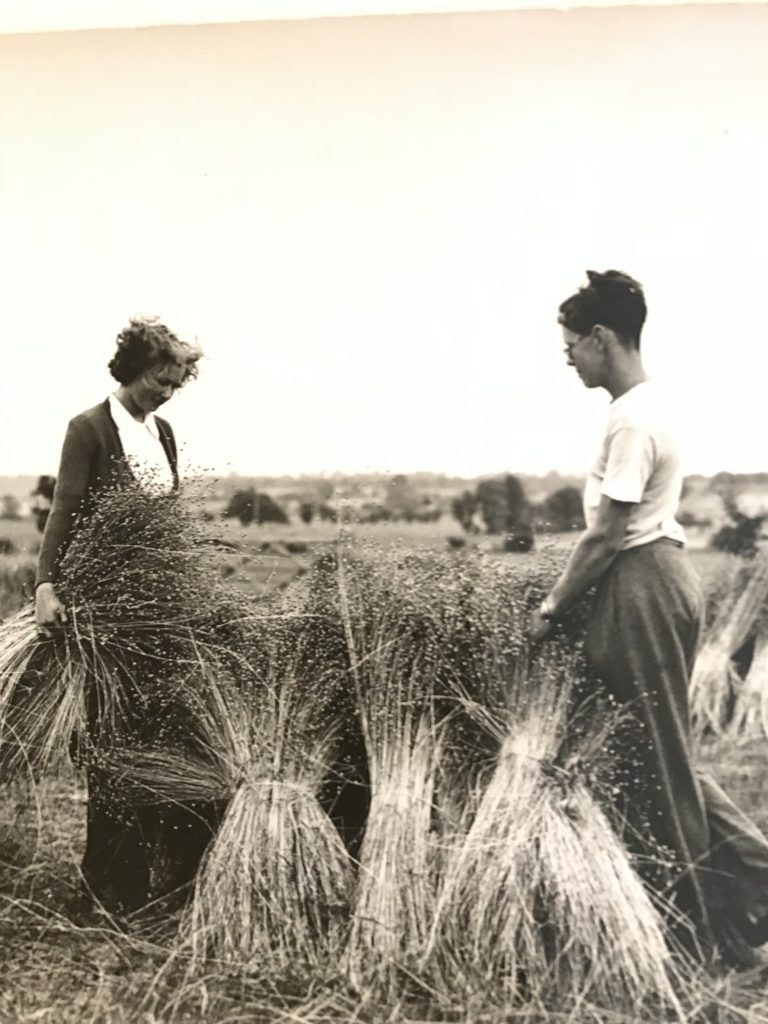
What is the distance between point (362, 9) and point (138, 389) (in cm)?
96

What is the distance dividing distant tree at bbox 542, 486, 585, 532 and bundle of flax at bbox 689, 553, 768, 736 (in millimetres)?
321

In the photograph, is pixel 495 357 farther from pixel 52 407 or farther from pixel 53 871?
pixel 53 871

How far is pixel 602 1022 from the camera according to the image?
1.76 m

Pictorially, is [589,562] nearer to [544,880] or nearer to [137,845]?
[544,880]

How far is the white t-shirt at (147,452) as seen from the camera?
197 cm

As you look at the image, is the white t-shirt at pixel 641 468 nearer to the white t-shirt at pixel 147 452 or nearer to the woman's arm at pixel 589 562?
the woman's arm at pixel 589 562

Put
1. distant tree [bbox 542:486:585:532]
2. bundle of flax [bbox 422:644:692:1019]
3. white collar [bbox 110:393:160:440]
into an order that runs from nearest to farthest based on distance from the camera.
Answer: bundle of flax [bbox 422:644:692:1019] → distant tree [bbox 542:486:585:532] → white collar [bbox 110:393:160:440]

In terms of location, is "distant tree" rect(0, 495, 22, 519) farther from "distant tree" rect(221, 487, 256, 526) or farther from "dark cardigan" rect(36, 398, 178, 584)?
"distant tree" rect(221, 487, 256, 526)

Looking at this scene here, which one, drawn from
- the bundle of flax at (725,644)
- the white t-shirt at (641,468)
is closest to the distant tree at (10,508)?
the white t-shirt at (641,468)

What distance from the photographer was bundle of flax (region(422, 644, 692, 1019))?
178 centimetres

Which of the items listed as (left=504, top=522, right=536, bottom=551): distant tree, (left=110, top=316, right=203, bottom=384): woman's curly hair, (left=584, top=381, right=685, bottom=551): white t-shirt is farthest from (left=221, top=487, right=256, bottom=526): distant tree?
(left=584, top=381, right=685, bottom=551): white t-shirt

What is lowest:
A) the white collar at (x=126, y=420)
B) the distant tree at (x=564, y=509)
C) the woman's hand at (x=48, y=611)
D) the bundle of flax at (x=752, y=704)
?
the bundle of flax at (x=752, y=704)

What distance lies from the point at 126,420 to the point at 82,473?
15 centimetres

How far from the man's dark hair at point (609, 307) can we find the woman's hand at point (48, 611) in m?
1.20
